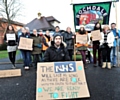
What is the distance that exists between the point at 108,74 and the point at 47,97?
348 cm

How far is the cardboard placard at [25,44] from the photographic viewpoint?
8000 mm

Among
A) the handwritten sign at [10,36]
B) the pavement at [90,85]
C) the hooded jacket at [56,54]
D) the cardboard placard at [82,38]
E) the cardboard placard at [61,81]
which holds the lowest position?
the pavement at [90,85]

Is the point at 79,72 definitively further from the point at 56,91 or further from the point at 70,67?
the point at 56,91

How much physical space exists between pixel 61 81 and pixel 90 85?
158 centimetres

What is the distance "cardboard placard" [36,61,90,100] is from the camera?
14.0ft

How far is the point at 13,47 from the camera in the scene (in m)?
8.06

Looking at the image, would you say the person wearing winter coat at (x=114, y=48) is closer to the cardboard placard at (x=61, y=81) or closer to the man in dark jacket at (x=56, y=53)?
the man in dark jacket at (x=56, y=53)

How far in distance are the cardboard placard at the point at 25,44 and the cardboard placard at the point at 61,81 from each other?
3661 mm

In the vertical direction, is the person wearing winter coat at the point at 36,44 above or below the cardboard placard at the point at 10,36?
below

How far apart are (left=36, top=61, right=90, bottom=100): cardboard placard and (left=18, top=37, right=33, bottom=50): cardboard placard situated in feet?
12.0

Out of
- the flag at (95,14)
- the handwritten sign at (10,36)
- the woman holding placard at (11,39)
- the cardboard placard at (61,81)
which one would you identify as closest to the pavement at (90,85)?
the cardboard placard at (61,81)

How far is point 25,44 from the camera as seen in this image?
8.04 metres

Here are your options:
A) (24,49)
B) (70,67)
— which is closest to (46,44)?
(24,49)

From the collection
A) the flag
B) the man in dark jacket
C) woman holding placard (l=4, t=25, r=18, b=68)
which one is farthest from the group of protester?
the man in dark jacket
